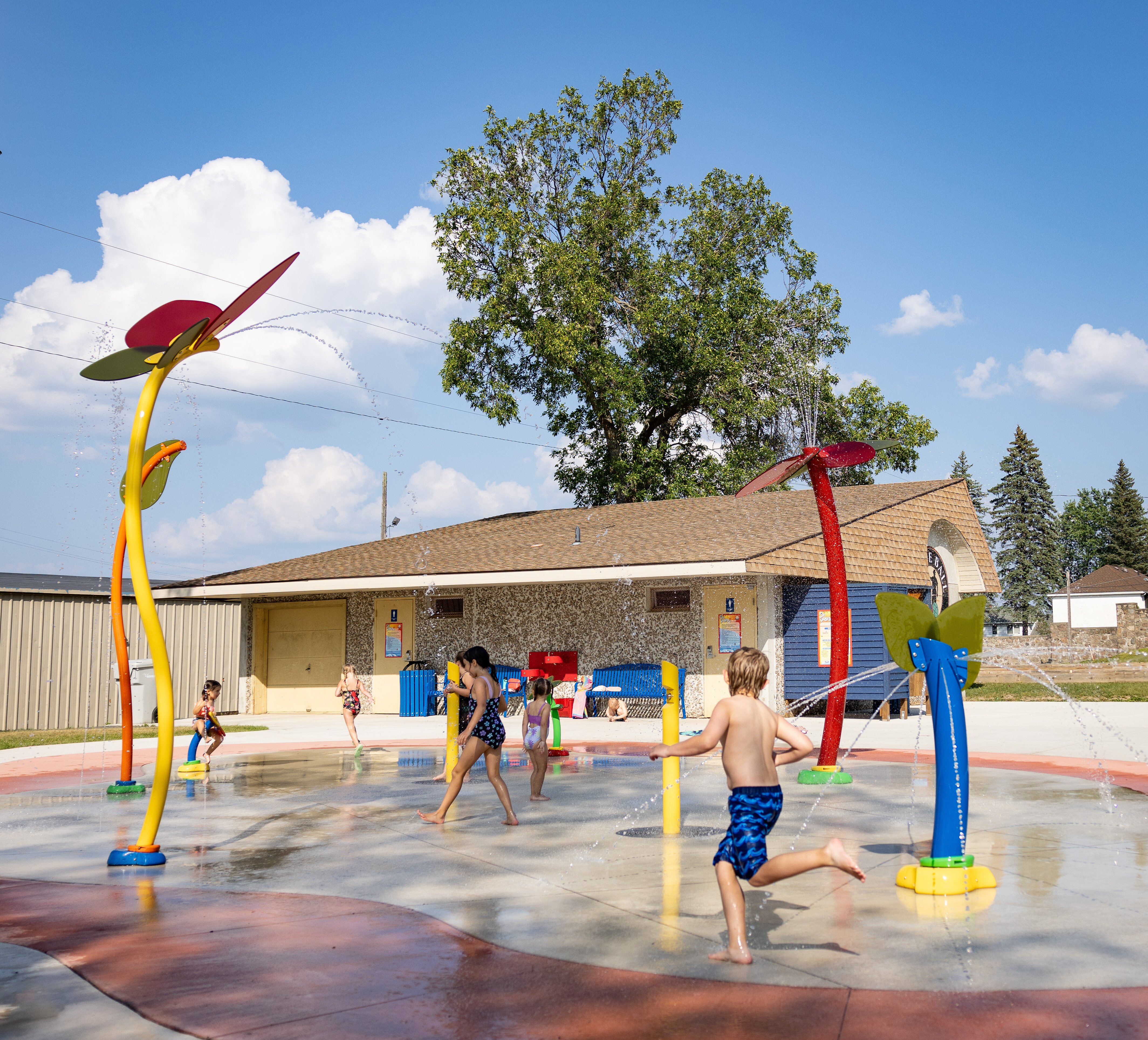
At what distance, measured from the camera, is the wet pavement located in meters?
5.22

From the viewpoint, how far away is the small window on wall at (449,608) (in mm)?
26463

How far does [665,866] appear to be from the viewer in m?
7.48

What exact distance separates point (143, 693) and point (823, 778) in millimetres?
15888

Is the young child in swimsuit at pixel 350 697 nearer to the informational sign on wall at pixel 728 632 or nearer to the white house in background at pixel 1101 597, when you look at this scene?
the informational sign on wall at pixel 728 632

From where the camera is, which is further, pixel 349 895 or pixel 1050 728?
pixel 1050 728

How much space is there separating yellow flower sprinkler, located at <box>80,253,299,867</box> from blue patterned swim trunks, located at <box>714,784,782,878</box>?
13.2ft

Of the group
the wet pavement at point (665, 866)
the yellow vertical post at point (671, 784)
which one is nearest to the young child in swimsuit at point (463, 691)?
the wet pavement at point (665, 866)

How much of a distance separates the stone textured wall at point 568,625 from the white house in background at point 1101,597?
5800 centimetres

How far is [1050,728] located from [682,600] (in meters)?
7.66

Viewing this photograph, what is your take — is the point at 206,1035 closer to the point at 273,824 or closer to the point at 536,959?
the point at 536,959

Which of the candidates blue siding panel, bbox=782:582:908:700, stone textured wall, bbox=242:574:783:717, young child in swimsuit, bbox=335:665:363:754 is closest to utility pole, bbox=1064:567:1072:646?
blue siding panel, bbox=782:582:908:700

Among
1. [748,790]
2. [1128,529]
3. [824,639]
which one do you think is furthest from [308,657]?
[1128,529]

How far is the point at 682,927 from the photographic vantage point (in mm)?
5820

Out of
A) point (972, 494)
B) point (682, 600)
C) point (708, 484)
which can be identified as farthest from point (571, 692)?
point (972, 494)
